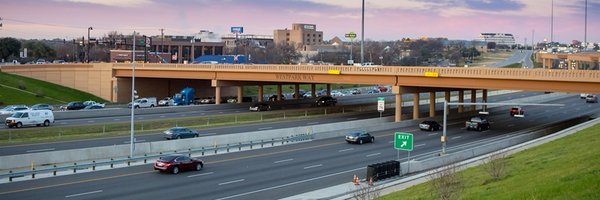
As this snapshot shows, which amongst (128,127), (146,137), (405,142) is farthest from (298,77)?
(405,142)

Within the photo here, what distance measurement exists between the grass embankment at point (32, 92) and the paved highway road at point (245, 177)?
1701 inches

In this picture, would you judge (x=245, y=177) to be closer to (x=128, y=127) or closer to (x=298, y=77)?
(x=128, y=127)

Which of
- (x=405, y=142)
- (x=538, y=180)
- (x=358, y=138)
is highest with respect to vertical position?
(x=538, y=180)

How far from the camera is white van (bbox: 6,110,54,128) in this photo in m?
52.1

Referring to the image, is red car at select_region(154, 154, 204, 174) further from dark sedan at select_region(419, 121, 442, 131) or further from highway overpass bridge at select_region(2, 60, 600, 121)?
highway overpass bridge at select_region(2, 60, 600, 121)

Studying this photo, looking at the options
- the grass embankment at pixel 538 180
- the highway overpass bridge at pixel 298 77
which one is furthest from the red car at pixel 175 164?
the highway overpass bridge at pixel 298 77

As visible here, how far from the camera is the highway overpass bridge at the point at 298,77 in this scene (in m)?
57.3

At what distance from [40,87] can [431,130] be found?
174 feet

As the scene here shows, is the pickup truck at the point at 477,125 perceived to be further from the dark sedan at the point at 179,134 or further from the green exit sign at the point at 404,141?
the dark sedan at the point at 179,134

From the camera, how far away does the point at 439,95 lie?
120375 millimetres

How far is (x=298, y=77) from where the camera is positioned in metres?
75.6

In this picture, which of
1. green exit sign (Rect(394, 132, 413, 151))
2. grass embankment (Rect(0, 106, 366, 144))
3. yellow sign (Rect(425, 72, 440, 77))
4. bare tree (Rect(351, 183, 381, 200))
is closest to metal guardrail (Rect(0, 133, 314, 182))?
grass embankment (Rect(0, 106, 366, 144))

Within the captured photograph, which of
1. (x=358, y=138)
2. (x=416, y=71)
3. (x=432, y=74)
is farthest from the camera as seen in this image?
(x=416, y=71)

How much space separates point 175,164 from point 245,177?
4.08 metres
